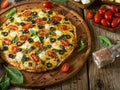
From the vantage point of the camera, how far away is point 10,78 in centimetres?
231

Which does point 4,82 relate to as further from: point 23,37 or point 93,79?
point 93,79

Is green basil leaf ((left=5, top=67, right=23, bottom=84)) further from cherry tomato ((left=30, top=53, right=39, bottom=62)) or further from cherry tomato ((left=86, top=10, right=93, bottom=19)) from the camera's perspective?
cherry tomato ((left=86, top=10, right=93, bottom=19))

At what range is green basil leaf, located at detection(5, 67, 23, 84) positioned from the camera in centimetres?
229

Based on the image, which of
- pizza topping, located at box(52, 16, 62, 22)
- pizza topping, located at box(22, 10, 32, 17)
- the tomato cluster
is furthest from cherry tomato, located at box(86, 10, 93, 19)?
pizza topping, located at box(22, 10, 32, 17)

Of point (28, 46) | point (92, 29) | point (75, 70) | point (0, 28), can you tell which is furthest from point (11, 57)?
point (92, 29)

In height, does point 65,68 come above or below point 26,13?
below

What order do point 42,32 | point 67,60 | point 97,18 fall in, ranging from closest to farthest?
point 67,60, point 42,32, point 97,18

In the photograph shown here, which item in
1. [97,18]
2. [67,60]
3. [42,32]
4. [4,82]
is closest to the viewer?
[4,82]

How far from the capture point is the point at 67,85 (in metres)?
2.33

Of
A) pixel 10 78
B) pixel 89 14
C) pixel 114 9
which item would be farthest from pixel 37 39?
pixel 114 9

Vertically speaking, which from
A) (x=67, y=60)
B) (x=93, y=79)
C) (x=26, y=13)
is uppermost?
(x=26, y=13)

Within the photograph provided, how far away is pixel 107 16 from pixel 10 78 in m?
0.93

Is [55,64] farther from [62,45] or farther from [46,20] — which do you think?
[46,20]

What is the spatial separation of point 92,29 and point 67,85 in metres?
0.57
